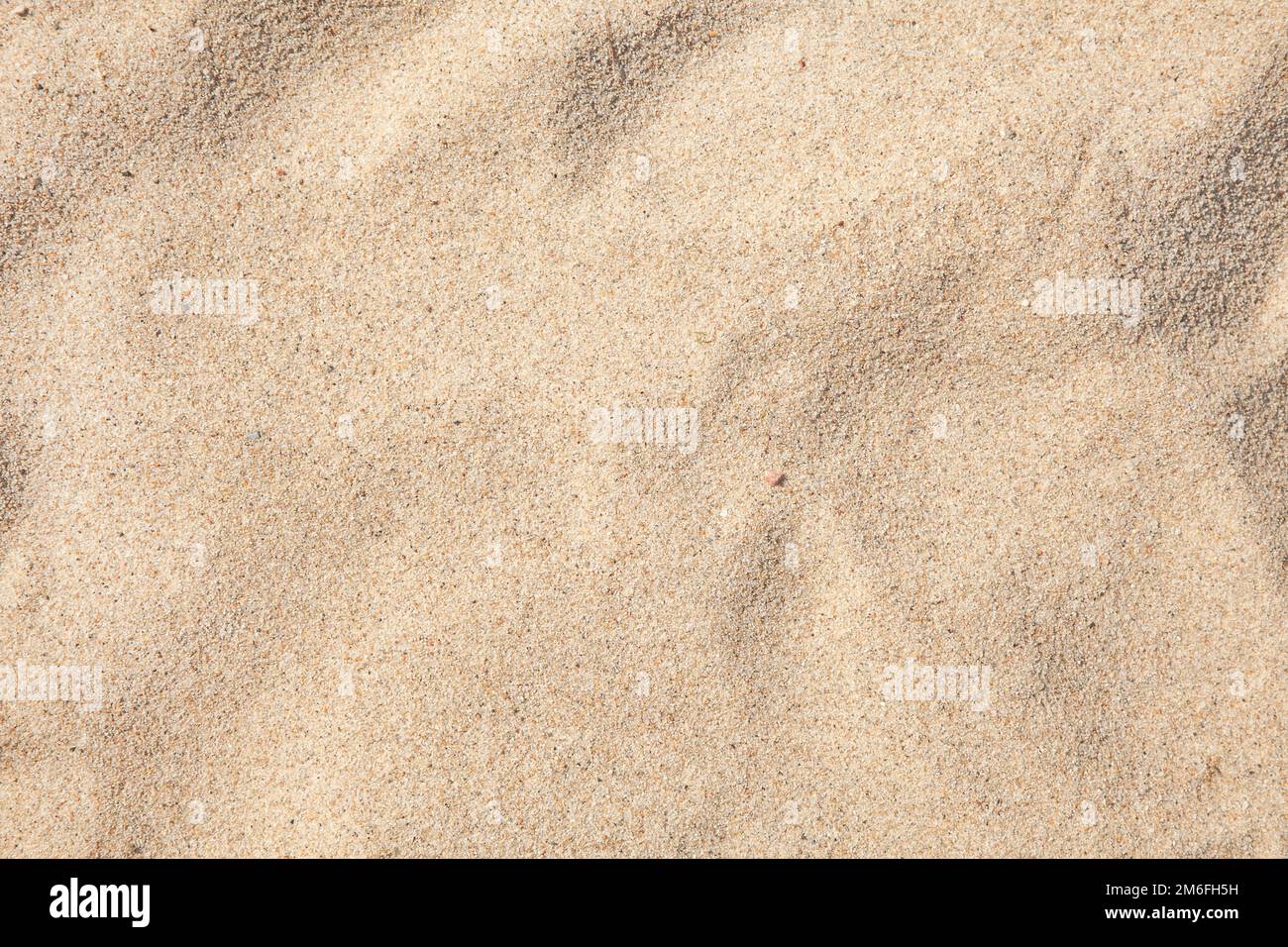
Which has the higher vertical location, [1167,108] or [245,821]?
[1167,108]

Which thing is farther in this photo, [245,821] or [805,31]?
[805,31]

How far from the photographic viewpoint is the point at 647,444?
231 cm

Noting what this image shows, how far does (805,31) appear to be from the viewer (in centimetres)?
244

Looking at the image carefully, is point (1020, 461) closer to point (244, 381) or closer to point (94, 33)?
point (244, 381)

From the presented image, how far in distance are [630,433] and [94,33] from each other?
Answer: 1824mm

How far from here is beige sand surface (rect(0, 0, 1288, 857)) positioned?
7.48 ft

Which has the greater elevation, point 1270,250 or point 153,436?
point 1270,250

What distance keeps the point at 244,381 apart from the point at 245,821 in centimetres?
114

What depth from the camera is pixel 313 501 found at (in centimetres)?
233

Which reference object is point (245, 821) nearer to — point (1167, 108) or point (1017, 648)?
point (1017, 648)

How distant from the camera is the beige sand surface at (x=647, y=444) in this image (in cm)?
228

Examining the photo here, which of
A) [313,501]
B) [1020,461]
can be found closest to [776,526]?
[1020,461]

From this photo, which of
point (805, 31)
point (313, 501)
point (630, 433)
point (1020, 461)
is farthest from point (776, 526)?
point (805, 31)

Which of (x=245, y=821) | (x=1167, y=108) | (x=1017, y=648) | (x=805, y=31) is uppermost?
(x=805, y=31)
